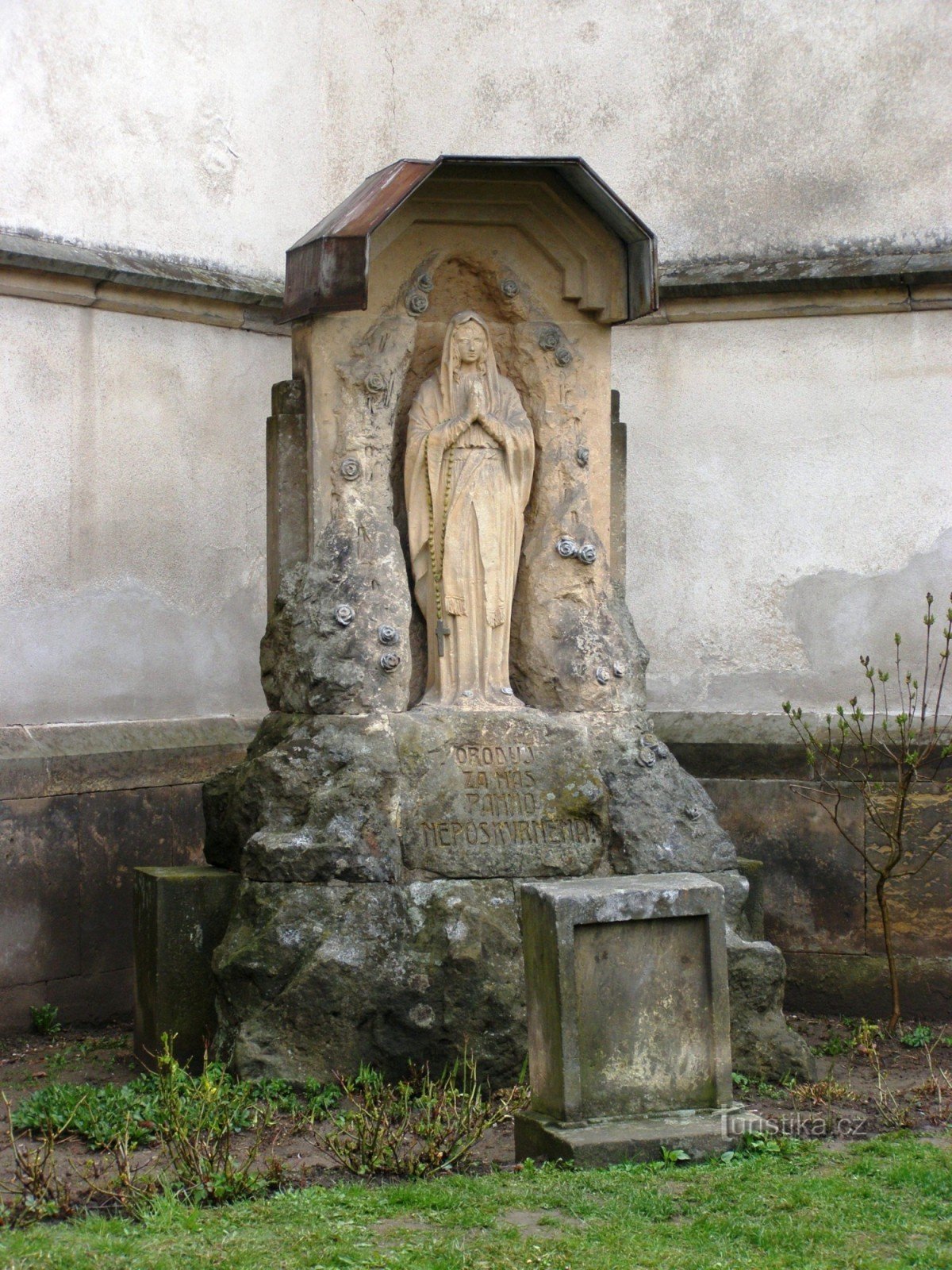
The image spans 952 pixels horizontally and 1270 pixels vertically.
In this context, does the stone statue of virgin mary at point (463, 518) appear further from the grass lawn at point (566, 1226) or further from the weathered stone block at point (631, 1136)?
the grass lawn at point (566, 1226)

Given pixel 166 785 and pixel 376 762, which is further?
pixel 166 785

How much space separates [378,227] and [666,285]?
102 inches

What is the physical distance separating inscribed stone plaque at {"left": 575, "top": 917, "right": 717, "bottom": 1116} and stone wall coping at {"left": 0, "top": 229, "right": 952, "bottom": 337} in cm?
447

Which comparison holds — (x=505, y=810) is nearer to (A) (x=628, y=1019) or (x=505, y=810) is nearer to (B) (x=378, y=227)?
(A) (x=628, y=1019)

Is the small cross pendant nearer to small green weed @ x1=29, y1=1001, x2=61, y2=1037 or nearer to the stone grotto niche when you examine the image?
the stone grotto niche

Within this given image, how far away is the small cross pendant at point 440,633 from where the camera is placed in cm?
742

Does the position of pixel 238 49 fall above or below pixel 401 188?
above

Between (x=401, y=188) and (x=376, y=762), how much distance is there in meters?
2.47

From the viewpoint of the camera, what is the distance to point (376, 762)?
273 inches

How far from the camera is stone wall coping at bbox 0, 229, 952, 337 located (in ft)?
27.6

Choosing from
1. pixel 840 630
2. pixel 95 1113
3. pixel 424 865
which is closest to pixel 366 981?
pixel 424 865

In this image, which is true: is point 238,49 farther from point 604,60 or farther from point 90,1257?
point 90,1257

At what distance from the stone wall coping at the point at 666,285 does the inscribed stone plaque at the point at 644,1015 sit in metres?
4.47

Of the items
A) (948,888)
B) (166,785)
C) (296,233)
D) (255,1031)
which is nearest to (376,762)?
(255,1031)
